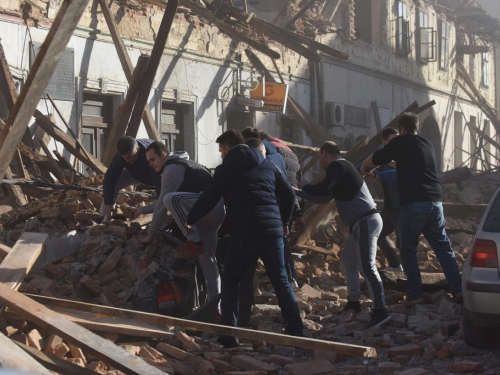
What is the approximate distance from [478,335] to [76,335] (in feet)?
10.1

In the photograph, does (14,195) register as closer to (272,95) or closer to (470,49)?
(272,95)

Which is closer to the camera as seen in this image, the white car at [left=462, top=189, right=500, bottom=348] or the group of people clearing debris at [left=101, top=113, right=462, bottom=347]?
the white car at [left=462, top=189, right=500, bottom=348]

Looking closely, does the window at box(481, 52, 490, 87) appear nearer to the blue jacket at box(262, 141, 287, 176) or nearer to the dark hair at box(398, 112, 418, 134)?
the dark hair at box(398, 112, 418, 134)

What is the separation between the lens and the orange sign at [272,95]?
18.4 m

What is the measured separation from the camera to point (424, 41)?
29562mm

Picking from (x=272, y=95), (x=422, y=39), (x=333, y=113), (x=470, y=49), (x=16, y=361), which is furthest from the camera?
(x=470, y=49)

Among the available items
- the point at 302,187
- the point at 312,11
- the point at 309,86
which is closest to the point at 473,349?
the point at 302,187

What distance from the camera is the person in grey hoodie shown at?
22.9 ft

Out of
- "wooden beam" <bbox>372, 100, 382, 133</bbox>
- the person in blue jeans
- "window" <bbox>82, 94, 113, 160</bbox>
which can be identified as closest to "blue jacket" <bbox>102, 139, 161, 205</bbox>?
the person in blue jeans

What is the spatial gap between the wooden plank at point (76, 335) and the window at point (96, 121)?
967 centimetres

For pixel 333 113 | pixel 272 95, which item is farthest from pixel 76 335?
pixel 333 113

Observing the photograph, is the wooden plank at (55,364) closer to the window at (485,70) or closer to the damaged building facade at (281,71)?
the damaged building facade at (281,71)

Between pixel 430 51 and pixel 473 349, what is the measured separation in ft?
82.0

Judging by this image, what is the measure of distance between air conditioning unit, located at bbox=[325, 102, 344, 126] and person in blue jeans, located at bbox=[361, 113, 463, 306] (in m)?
13.9
